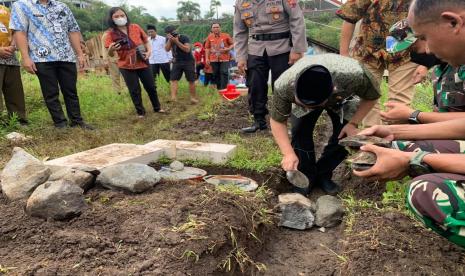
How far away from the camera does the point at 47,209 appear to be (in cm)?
216

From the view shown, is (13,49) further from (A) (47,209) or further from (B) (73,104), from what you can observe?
(A) (47,209)

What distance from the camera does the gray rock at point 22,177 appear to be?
2.49 m

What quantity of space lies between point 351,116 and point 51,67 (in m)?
3.61

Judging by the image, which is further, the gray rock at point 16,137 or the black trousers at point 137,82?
the black trousers at point 137,82

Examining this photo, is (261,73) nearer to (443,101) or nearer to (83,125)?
(83,125)

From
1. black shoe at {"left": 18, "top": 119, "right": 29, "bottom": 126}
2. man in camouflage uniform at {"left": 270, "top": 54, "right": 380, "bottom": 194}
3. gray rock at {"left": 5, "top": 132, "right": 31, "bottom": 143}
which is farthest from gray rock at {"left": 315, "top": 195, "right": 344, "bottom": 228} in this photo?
black shoe at {"left": 18, "top": 119, "right": 29, "bottom": 126}

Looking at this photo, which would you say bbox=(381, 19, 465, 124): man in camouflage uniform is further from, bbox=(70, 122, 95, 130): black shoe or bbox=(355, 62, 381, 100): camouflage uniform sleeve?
bbox=(70, 122, 95, 130): black shoe

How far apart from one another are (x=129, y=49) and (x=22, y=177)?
141 inches

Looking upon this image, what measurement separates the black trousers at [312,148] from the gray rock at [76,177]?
1497 millimetres

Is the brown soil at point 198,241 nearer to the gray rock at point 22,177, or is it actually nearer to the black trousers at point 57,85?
the gray rock at point 22,177

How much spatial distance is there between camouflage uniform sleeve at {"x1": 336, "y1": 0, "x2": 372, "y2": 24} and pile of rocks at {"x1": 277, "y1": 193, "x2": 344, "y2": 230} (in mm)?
1689

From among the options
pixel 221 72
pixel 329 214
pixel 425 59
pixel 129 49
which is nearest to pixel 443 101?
pixel 425 59

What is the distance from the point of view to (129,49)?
5.79m

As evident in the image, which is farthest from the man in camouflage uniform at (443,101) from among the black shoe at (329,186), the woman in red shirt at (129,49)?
the woman in red shirt at (129,49)
